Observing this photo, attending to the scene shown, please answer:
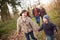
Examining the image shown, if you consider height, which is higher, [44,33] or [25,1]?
[25,1]

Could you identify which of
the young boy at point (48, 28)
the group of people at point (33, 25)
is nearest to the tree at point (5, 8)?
the group of people at point (33, 25)

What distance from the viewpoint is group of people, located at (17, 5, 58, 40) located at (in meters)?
2.24

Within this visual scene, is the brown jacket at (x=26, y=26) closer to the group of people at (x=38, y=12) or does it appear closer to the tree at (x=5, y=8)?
the group of people at (x=38, y=12)

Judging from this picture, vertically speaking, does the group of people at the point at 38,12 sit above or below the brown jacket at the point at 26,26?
above

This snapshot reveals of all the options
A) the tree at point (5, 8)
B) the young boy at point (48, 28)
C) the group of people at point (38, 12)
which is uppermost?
the tree at point (5, 8)

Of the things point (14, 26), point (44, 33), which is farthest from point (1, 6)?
point (44, 33)

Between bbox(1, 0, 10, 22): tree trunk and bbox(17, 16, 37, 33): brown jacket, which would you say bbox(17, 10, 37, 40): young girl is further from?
bbox(1, 0, 10, 22): tree trunk

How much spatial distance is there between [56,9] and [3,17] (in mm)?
657

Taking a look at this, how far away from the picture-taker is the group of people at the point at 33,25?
88.0 inches

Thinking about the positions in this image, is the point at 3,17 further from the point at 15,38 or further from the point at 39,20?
the point at 39,20

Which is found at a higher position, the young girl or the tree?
the tree

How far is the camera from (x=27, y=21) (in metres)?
2.27

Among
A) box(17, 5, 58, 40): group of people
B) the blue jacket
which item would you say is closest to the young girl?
box(17, 5, 58, 40): group of people

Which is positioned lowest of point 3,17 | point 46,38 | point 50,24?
point 46,38
